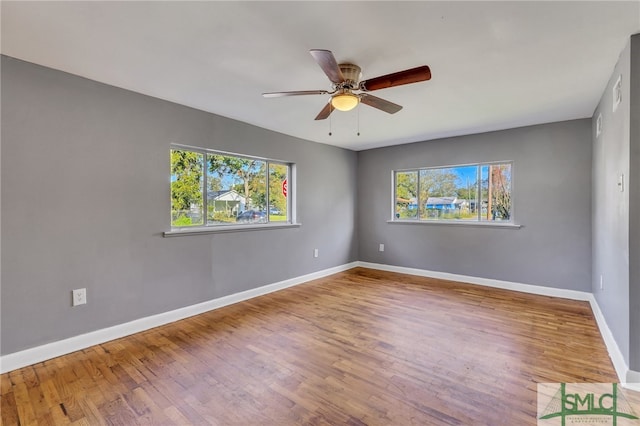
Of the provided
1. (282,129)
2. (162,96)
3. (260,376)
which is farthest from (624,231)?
(162,96)

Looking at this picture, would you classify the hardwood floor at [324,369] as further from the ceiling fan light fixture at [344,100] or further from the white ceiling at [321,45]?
the white ceiling at [321,45]

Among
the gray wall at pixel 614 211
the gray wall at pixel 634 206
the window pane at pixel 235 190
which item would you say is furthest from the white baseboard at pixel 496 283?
the window pane at pixel 235 190

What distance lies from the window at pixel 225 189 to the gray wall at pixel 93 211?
0.55ft

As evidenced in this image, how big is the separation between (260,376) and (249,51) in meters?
2.23

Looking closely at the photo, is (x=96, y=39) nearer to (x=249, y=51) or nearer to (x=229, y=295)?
(x=249, y=51)

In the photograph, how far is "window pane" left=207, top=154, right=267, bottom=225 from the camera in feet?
11.8

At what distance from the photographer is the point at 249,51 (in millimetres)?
2078

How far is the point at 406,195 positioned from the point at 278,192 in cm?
230

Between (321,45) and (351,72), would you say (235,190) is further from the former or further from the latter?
(321,45)

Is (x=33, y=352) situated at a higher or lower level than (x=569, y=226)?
lower

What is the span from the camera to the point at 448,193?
4.86m

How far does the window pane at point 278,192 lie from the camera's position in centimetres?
434

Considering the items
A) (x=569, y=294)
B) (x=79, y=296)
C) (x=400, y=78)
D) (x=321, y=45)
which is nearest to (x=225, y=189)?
(x=79, y=296)

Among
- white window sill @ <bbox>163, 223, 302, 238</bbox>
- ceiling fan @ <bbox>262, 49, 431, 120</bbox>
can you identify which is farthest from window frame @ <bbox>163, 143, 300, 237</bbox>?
ceiling fan @ <bbox>262, 49, 431, 120</bbox>
